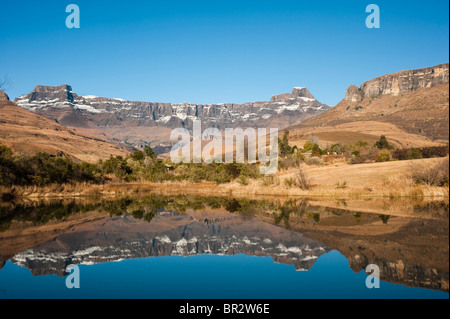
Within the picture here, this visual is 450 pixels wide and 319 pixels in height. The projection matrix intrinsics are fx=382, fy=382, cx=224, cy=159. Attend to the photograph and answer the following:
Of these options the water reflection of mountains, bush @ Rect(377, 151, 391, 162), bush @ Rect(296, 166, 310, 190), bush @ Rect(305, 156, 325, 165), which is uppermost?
bush @ Rect(377, 151, 391, 162)

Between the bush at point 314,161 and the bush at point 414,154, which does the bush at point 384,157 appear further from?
the bush at point 314,161

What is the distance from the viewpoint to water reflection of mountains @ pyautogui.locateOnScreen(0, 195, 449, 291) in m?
12.5

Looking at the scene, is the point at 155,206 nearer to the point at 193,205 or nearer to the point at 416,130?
the point at 193,205

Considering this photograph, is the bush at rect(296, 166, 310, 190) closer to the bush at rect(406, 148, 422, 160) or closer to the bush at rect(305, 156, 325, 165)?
the bush at rect(406, 148, 422, 160)

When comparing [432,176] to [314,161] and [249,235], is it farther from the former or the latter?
[314,161]

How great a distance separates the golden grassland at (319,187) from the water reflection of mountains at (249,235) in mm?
7040

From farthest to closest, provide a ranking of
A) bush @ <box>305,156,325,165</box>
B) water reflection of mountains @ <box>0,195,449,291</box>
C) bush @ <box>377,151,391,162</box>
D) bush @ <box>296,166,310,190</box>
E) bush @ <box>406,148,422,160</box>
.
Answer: bush @ <box>305,156,325,165</box>
bush @ <box>377,151,391,162</box>
bush @ <box>406,148,422,160</box>
bush @ <box>296,166,310,190</box>
water reflection of mountains @ <box>0,195,449,291</box>

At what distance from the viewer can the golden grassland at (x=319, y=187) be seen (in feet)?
110

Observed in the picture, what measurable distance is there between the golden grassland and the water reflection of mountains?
23.1ft

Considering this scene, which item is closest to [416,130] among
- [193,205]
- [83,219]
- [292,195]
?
[292,195]

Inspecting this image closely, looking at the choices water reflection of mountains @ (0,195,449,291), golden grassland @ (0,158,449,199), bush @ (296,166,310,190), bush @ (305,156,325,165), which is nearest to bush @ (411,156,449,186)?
golden grassland @ (0,158,449,199)

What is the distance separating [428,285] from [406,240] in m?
5.72

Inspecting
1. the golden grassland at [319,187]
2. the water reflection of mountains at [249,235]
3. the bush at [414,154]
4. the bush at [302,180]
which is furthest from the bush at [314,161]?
the water reflection of mountains at [249,235]
